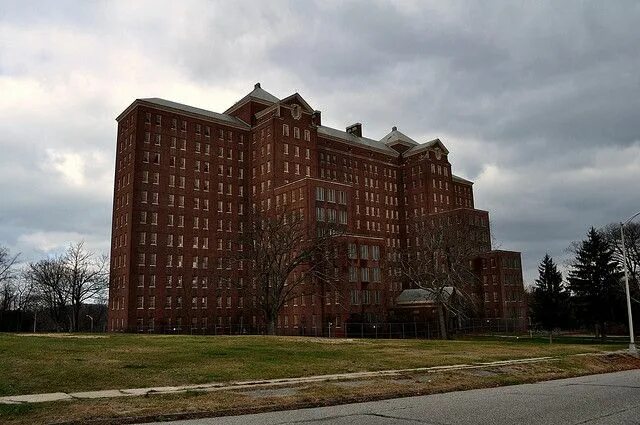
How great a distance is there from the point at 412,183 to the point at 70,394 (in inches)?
4835

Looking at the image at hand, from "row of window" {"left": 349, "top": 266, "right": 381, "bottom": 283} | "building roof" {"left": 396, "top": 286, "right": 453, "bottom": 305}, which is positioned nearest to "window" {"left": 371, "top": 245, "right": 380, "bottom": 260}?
"row of window" {"left": 349, "top": 266, "right": 381, "bottom": 283}

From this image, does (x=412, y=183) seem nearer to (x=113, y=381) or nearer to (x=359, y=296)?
(x=359, y=296)

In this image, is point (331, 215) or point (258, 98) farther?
point (258, 98)

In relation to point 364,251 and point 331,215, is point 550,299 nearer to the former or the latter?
point 364,251

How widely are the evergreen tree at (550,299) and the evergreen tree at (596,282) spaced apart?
177 centimetres

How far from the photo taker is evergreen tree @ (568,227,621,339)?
76375 mm

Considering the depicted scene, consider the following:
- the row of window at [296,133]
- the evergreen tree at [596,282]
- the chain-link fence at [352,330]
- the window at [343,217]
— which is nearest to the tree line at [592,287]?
the evergreen tree at [596,282]

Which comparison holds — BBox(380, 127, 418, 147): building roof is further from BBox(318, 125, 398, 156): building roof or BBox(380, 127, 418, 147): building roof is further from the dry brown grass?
the dry brown grass

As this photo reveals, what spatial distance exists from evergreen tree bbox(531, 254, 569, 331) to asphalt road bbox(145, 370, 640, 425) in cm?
6433

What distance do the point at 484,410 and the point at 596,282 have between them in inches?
2845

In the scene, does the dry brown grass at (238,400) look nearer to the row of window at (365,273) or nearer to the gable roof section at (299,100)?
the row of window at (365,273)

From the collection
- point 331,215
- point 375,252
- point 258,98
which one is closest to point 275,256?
point 375,252

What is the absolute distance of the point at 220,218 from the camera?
331 feet

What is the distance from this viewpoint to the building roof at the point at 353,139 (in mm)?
125287
